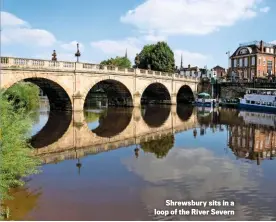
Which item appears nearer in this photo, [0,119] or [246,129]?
[0,119]

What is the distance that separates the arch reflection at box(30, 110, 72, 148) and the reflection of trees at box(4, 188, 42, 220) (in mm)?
8225

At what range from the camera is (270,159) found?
1623cm

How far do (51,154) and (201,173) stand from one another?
774cm

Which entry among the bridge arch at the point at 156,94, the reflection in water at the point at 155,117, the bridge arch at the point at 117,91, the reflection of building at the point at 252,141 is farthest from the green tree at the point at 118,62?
the reflection of building at the point at 252,141

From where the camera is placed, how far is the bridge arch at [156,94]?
55.8m

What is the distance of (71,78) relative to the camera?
115 ft

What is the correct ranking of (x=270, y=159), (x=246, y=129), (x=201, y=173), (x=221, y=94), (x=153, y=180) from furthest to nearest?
(x=221, y=94) < (x=246, y=129) < (x=270, y=159) < (x=201, y=173) < (x=153, y=180)

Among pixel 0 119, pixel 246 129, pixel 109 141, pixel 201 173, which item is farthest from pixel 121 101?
pixel 0 119

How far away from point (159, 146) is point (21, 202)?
411 inches

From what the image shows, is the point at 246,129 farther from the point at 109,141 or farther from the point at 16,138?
the point at 16,138

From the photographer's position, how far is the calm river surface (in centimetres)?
958

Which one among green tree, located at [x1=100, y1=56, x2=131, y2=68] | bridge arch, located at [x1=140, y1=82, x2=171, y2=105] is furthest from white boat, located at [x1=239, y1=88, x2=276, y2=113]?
green tree, located at [x1=100, y1=56, x2=131, y2=68]

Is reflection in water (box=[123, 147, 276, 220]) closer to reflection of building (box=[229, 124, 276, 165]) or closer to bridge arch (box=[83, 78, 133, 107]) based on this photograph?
reflection of building (box=[229, 124, 276, 165])

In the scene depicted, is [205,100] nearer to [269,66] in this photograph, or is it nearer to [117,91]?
[117,91]
